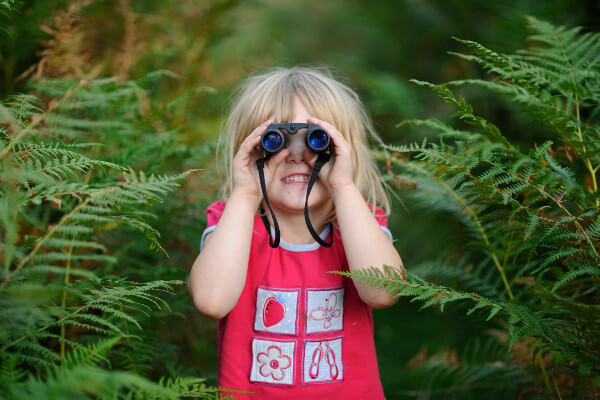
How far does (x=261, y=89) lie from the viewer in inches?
77.4

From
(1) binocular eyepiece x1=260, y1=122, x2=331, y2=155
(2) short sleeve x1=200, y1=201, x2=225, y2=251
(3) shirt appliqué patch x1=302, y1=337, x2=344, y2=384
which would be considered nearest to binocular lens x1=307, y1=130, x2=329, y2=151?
(1) binocular eyepiece x1=260, y1=122, x2=331, y2=155

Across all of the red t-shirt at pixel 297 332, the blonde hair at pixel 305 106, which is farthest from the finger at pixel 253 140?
the red t-shirt at pixel 297 332

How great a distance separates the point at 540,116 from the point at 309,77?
92 cm

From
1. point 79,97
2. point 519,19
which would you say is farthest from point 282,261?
point 519,19

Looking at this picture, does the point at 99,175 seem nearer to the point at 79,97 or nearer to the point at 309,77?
the point at 79,97

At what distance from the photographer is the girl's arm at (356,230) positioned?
65.7 inches

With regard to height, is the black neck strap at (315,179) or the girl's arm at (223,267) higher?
the black neck strap at (315,179)

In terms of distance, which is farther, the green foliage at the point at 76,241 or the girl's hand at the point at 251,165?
the girl's hand at the point at 251,165

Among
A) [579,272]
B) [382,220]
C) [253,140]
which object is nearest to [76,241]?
[253,140]

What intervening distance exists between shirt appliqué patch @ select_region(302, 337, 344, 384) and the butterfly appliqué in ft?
0.24

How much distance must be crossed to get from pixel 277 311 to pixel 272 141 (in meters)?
0.64

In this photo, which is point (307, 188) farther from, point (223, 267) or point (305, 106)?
point (223, 267)

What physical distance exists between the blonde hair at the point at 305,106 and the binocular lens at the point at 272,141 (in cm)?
17

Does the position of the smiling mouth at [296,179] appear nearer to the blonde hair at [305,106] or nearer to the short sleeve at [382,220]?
the blonde hair at [305,106]
